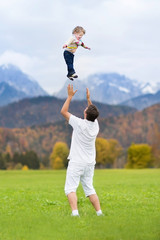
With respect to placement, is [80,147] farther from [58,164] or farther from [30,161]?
[30,161]

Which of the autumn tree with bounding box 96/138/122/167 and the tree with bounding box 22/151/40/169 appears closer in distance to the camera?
the tree with bounding box 22/151/40/169

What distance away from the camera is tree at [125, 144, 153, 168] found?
97.5 m

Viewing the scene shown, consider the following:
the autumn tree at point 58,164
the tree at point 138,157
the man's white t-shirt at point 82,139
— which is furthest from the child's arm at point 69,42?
the autumn tree at point 58,164

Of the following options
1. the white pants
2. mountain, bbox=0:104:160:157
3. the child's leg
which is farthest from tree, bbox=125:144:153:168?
the child's leg

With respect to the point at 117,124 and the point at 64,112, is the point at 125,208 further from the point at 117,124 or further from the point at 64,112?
the point at 117,124

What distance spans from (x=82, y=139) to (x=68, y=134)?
16137 cm

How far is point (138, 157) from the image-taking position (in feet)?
325

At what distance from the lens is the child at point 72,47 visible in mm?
9117

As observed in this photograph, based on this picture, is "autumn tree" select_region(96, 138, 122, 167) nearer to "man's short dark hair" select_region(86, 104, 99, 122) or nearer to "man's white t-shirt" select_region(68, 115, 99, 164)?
"man's white t-shirt" select_region(68, 115, 99, 164)

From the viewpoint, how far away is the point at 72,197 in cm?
955

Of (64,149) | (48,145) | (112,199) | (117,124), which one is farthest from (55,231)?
(117,124)

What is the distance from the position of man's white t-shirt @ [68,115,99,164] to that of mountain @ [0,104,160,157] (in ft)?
492

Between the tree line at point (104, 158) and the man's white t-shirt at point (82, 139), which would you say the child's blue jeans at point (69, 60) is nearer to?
the man's white t-shirt at point (82, 139)

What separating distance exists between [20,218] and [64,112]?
307 cm
